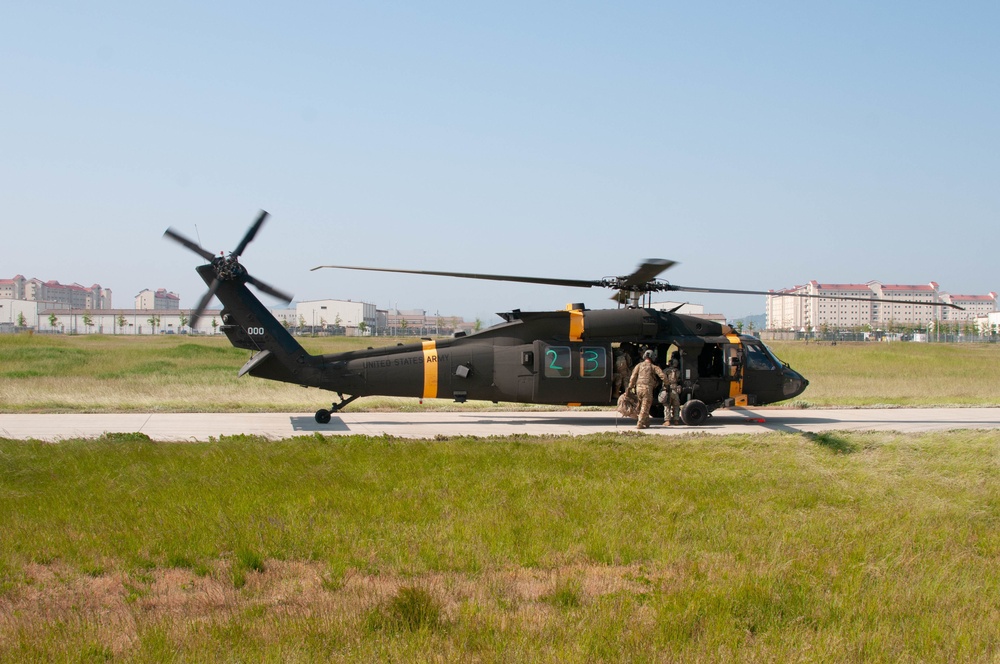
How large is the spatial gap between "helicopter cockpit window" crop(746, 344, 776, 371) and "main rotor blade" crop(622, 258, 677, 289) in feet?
13.7

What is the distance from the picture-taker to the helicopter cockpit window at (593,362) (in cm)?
1961

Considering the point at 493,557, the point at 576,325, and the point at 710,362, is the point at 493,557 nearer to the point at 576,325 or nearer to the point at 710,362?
the point at 576,325

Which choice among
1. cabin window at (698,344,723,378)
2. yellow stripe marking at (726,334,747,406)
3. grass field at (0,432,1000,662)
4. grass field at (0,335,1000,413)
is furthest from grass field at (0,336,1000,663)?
grass field at (0,335,1000,413)

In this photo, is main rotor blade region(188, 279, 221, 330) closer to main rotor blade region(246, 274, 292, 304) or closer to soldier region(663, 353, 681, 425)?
main rotor blade region(246, 274, 292, 304)

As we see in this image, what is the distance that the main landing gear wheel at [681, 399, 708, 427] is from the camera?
766 inches

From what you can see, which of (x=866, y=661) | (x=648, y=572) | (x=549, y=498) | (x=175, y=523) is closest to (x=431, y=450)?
(x=549, y=498)

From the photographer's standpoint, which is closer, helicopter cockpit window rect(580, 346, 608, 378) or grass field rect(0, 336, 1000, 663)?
grass field rect(0, 336, 1000, 663)

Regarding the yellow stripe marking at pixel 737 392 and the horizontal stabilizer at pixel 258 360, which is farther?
the yellow stripe marking at pixel 737 392

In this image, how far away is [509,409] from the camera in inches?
975

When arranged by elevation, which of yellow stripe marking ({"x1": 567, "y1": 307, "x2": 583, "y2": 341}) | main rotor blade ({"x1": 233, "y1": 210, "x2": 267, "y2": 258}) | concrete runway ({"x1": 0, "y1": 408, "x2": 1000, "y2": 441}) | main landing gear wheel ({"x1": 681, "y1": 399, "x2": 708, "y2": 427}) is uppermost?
main rotor blade ({"x1": 233, "y1": 210, "x2": 267, "y2": 258})

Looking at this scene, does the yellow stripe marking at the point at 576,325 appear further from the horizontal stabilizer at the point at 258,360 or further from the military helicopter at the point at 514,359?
the horizontal stabilizer at the point at 258,360

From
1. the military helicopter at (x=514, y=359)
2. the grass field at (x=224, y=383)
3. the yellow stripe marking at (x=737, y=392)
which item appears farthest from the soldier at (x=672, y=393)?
the grass field at (x=224, y=383)

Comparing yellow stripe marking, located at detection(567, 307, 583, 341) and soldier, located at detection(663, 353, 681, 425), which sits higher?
yellow stripe marking, located at detection(567, 307, 583, 341)

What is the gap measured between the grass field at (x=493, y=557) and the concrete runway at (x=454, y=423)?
438 centimetres
